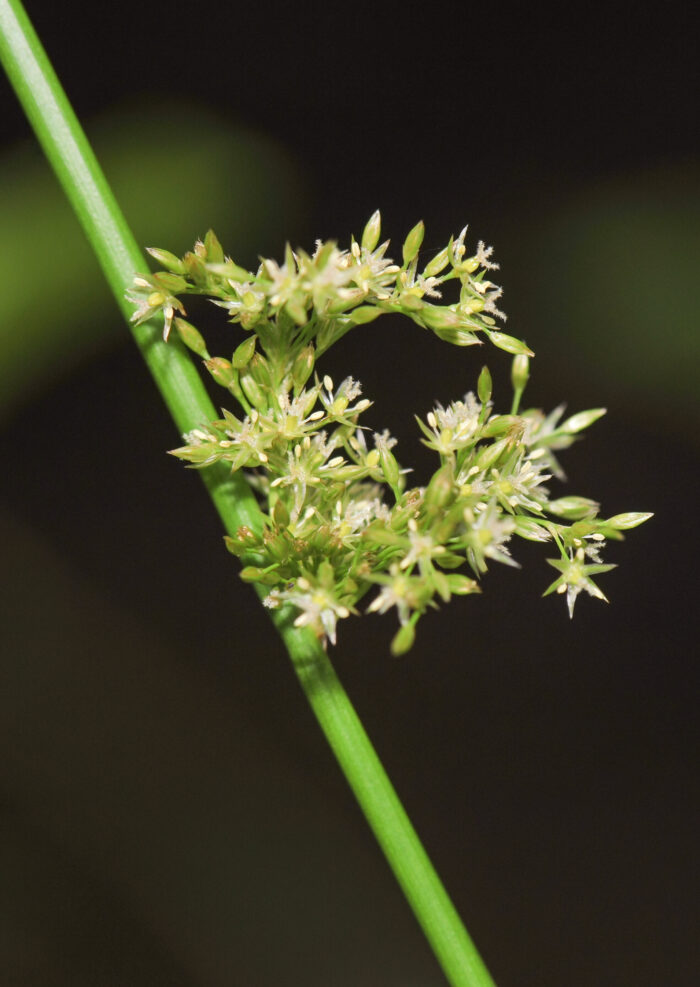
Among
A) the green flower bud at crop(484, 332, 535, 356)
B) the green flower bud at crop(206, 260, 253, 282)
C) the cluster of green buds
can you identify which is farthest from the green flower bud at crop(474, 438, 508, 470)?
the green flower bud at crop(206, 260, 253, 282)

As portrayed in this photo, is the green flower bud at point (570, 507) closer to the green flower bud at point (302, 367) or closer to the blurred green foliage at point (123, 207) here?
the green flower bud at point (302, 367)

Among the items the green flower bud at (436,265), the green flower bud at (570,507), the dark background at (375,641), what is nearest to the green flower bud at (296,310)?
the green flower bud at (436,265)

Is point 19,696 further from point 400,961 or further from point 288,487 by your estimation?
point 288,487

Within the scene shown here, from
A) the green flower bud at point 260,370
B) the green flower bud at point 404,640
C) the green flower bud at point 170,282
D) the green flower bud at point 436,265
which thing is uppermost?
the green flower bud at point 170,282

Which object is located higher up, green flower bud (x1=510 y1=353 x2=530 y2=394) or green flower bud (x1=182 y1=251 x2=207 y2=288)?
green flower bud (x1=182 y1=251 x2=207 y2=288)

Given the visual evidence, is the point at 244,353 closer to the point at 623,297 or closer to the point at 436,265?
the point at 436,265

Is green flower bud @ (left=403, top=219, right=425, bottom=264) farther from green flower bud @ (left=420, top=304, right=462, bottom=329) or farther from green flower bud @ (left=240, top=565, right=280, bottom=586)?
green flower bud @ (left=240, top=565, right=280, bottom=586)
